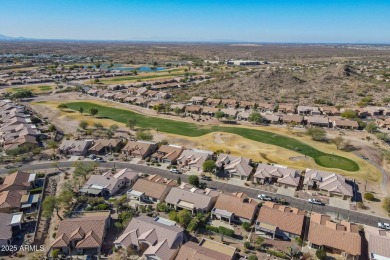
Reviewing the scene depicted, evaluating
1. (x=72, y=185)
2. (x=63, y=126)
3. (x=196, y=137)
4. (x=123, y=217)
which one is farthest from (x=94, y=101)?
(x=123, y=217)

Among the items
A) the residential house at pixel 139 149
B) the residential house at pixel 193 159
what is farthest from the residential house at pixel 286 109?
the residential house at pixel 139 149

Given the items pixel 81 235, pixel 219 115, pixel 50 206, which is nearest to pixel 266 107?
pixel 219 115

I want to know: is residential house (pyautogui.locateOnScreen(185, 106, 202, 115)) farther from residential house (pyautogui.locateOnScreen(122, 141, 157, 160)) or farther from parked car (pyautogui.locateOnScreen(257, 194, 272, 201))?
parked car (pyautogui.locateOnScreen(257, 194, 272, 201))

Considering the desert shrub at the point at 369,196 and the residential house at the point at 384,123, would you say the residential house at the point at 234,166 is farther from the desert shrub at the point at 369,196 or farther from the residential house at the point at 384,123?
the residential house at the point at 384,123

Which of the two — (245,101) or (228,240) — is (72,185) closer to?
(228,240)

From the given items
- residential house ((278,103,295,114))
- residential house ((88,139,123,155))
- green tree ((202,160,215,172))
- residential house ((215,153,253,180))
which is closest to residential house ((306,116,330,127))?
residential house ((278,103,295,114))

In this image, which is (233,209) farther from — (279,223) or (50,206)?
(50,206)
